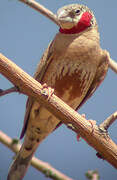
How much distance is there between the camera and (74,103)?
3.08 m

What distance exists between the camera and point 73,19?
10.0 ft

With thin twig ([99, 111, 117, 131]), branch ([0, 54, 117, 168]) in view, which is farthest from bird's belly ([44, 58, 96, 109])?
thin twig ([99, 111, 117, 131])

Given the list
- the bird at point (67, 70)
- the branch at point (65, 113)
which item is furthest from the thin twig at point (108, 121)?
the bird at point (67, 70)

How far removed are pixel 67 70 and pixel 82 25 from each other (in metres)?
0.48

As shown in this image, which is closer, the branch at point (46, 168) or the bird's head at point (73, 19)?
the branch at point (46, 168)

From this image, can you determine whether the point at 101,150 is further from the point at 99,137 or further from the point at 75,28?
the point at 75,28

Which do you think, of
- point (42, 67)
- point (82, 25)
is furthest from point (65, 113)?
point (82, 25)

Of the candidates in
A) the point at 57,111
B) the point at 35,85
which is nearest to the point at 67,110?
the point at 57,111

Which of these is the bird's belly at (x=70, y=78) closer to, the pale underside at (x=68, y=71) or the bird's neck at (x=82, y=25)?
the pale underside at (x=68, y=71)

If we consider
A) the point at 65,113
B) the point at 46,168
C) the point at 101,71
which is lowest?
the point at 46,168

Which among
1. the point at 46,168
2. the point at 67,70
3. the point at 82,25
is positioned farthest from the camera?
the point at 82,25

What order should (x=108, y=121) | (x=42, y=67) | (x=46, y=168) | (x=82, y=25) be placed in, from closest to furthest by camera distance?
(x=46, y=168), (x=108, y=121), (x=42, y=67), (x=82, y=25)

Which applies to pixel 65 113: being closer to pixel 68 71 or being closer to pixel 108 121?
pixel 108 121

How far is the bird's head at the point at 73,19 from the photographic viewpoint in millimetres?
2957
